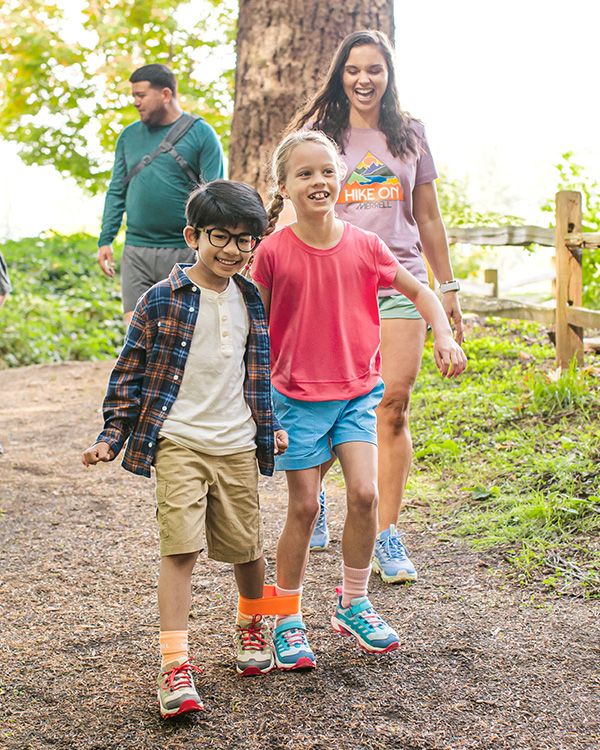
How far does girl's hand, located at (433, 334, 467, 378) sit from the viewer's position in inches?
122

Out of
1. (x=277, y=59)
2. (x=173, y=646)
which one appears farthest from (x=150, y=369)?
(x=277, y=59)

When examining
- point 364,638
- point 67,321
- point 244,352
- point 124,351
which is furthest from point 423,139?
point 67,321

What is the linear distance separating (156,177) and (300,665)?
3.56 meters

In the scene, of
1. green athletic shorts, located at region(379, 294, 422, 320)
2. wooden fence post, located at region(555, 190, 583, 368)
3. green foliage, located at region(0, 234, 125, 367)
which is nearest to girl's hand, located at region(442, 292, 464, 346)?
green athletic shorts, located at region(379, 294, 422, 320)

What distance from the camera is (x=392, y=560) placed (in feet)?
12.7

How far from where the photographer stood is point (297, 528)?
10.3ft

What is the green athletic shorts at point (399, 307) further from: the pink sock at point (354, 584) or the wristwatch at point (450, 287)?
the pink sock at point (354, 584)

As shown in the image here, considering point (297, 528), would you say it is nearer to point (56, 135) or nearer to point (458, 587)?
point (458, 587)

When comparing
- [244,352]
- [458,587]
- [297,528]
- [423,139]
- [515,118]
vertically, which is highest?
[515,118]

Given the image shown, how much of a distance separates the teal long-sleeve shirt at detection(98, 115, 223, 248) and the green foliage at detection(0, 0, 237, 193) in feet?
28.5

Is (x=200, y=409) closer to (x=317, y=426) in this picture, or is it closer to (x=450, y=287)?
(x=317, y=426)

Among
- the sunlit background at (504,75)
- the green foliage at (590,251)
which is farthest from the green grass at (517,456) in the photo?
the sunlit background at (504,75)

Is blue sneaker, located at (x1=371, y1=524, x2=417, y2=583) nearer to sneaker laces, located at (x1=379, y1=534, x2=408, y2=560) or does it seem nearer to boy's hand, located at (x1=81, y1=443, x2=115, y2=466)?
sneaker laces, located at (x1=379, y1=534, x2=408, y2=560)

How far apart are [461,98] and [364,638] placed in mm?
38874
